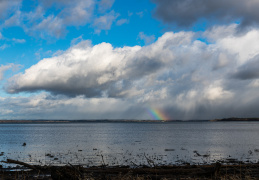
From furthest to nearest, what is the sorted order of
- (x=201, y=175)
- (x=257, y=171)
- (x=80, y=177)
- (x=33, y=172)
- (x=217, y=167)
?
(x=33, y=172) < (x=257, y=171) < (x=201, y=175) < (x=217, y=167) < (x=80, y=177)

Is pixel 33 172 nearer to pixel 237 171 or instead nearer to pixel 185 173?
pixel 185 173

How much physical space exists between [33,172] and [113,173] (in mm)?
9506

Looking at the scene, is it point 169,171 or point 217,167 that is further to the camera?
point 169,171

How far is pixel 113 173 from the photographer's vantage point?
64.7 feet

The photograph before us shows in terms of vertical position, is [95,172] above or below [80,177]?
below

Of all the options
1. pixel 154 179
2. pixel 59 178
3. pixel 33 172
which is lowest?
pixel 33 172

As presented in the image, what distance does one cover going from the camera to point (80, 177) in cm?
1289

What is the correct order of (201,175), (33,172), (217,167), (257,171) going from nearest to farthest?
(217,167) < (201,175) < (257,171) < (33,172)

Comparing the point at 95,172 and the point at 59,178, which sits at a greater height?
the point at 59,178

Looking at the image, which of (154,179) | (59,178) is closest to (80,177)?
(59,178)

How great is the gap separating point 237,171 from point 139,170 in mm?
8560

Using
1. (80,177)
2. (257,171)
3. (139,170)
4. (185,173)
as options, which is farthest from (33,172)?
(257,171)

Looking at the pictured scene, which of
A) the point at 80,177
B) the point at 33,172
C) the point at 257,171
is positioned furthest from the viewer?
the point at 33,172

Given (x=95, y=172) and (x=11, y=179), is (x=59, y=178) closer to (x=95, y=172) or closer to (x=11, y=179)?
(x=95, y=172)
